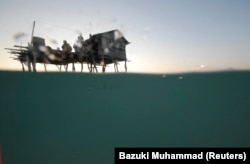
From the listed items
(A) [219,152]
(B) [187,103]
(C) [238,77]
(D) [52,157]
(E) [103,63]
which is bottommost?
(D) [52,157]

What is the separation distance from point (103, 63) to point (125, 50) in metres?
2.10

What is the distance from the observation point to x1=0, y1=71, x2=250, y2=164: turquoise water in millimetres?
17266

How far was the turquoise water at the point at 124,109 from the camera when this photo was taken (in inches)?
680

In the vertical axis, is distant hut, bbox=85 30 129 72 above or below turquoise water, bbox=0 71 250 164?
above

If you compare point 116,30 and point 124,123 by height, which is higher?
point 116,30

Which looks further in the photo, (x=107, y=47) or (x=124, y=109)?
(x=124, y=109)

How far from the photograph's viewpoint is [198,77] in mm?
20016

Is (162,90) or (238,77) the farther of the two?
(162,90)

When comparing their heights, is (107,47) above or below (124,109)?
above

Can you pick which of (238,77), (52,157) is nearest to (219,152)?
(52,157)

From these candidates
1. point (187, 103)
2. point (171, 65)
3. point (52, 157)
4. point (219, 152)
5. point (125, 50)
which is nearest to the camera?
point (219, 152)

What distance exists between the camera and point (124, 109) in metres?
25.0

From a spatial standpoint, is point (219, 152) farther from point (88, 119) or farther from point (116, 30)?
point (88, 119)

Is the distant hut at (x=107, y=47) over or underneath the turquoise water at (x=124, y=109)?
over
